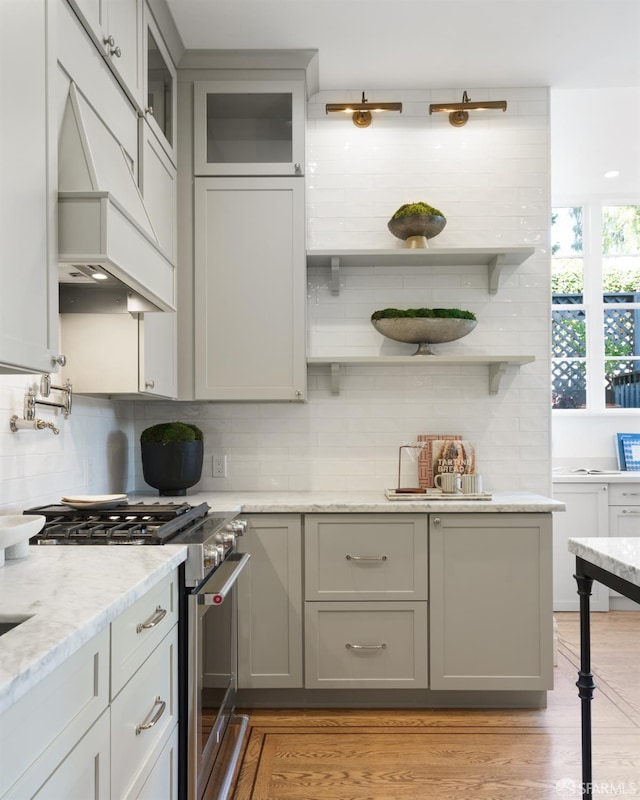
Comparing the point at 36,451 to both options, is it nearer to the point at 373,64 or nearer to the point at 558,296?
the point at 373,64

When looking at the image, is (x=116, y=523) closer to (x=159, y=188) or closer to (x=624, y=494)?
(x=159, y=188)

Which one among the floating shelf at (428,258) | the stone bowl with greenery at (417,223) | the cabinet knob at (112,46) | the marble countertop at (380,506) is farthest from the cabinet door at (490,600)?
the cabinet knob at (112,46)

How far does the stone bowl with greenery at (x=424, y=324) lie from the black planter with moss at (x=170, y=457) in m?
1.07

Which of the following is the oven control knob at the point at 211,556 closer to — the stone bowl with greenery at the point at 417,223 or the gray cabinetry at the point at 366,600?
the gray cabinetry at the point at 366,600

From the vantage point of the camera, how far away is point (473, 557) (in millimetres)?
2822

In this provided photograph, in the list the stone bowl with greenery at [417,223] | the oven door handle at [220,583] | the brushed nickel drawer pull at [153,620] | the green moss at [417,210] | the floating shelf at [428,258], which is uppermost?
the green moss at [417,210]

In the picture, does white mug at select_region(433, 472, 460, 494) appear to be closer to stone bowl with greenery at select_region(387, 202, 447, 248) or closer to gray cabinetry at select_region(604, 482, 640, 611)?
stone bowl with greenery at select_region(387, 202, 447, 248)

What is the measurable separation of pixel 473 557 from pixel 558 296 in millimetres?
3027

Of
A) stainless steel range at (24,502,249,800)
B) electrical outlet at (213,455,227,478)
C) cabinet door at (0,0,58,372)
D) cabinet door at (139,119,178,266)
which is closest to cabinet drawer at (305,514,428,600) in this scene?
stainless steel range at (24,502,249,800)

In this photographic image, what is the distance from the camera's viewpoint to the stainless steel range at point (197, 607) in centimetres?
186

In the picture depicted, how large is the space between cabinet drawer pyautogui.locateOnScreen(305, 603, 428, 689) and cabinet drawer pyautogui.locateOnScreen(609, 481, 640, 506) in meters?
2.20

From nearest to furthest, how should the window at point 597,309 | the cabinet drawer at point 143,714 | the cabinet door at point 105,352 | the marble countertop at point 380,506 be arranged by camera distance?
the cabinet drawer at point 143,714 → the cabinet door at point 105,352 → the marble countertop at point 380,506 → the window at point 597,309

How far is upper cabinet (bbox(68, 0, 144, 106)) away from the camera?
1979mm

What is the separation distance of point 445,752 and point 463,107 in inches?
114
